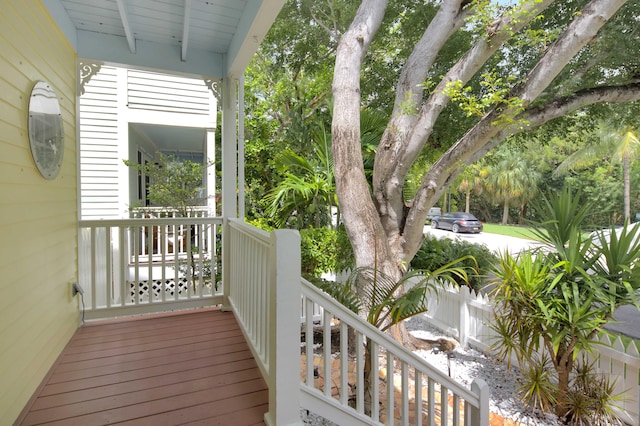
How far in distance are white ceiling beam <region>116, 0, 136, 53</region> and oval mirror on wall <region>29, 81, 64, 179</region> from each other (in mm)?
716

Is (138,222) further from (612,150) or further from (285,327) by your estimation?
(612,150)

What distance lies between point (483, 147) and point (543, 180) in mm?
22607

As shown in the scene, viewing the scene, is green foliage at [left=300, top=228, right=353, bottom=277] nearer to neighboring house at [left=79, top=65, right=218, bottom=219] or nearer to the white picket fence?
the white picket fence

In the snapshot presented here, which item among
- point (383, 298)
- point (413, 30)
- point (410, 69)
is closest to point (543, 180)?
point (413, 30)

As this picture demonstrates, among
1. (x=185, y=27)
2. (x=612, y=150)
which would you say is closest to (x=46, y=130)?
(x=185, y=27)

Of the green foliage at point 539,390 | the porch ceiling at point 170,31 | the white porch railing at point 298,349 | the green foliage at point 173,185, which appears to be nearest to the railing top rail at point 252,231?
the white porch railing at point 298,349

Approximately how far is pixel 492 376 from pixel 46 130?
187 inches

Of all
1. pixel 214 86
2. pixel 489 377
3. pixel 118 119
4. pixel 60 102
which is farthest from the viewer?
pixel 118 119

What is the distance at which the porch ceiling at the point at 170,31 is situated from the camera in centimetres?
248

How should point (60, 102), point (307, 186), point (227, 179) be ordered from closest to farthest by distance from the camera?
point (60, 102) < point (227, 179) < point (307, 186)

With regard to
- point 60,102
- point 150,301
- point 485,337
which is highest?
point 60,102

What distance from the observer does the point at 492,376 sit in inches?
152

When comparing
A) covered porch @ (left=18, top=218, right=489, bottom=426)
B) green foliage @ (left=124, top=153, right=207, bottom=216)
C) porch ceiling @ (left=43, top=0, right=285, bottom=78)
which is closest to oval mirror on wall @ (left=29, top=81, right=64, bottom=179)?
porch ceiling @ (left=43, top=0, right=285, bottom=78)

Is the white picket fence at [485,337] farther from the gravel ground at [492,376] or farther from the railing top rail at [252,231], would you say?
the railing top rail at [252,231]
